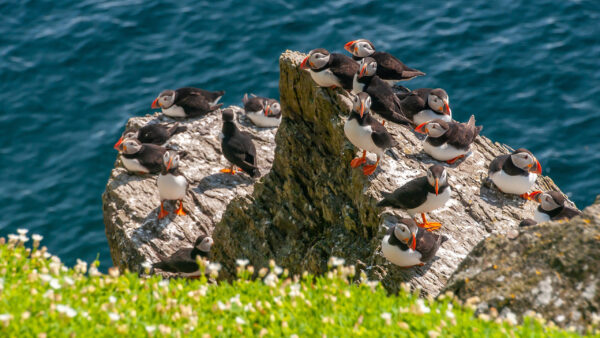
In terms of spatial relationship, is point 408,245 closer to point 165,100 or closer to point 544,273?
point 544,273

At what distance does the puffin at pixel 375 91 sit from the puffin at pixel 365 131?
99 centimetres

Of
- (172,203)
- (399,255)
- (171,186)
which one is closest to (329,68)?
(399,255)

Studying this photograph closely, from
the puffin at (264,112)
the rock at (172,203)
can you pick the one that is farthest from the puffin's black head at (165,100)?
the puffin at (264,112)

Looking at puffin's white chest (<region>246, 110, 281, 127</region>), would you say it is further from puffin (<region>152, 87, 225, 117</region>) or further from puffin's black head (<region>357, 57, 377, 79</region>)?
puffin's black head (<region>357, 57, 377, 79</region>)

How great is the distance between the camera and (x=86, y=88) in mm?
24703

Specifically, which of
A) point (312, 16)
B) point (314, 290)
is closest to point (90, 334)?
point (314, 290)

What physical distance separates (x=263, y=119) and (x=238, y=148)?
243 cm

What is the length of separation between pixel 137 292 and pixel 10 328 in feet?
4.52

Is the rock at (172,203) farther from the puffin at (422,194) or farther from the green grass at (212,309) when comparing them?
the green grass at (212,309)

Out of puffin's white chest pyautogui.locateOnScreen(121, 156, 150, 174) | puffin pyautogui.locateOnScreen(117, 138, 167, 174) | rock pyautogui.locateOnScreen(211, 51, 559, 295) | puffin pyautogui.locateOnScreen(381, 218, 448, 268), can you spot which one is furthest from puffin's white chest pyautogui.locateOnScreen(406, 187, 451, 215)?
puffin's white chest pyautogui.locateOnScreen(121, 156, 150, 174)

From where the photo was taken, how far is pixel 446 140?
1280cm

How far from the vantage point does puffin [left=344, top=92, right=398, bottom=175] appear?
1148 centimetres

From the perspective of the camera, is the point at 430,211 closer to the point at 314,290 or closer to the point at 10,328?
the point at 314,290

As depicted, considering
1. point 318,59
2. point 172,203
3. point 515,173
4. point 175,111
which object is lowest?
point 172,203
